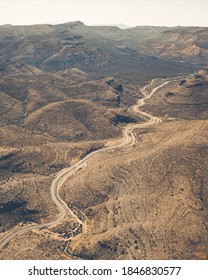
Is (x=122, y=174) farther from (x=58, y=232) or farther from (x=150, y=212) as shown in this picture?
(x=58, y=232)

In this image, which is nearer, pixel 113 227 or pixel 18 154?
pixel 113 227

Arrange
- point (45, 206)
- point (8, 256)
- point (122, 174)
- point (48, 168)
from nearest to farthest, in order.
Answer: point (8, 256)
point (45, 206)
point (122, 174)
point (48, 168)

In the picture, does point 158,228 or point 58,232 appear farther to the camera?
point 58,232

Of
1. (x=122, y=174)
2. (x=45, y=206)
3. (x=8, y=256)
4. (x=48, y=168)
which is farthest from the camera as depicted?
(x=48, y=168)

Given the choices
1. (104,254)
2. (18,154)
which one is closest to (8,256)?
(104,254)

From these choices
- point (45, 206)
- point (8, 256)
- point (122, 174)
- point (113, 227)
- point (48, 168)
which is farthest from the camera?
point (48, 168)

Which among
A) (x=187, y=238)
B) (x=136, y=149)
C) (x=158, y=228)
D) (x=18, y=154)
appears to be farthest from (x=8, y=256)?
(x=136, y=149)

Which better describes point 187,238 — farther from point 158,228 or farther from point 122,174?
point 122,174

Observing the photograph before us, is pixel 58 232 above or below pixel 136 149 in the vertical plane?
below

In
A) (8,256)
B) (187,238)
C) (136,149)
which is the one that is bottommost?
(8,256)
